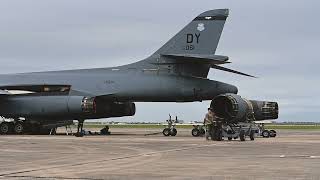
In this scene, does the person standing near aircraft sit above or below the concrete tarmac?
above

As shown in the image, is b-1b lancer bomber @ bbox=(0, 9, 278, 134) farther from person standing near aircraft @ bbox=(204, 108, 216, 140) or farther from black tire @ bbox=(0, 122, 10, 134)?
person standing near aircraft @ bbox=(204, 108, 216, 140)

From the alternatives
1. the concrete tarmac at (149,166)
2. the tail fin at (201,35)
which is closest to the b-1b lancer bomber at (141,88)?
the tail fin at (201,35)

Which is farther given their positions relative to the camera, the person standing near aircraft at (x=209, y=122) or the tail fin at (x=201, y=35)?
the tail fin at (x=201, y=35)

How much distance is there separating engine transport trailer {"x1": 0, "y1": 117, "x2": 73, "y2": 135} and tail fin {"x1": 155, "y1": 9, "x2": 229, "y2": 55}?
9851mm

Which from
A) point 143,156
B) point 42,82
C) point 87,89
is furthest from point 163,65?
point 143,156

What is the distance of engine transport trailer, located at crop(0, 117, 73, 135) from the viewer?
123 feet

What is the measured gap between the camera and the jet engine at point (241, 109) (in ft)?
106

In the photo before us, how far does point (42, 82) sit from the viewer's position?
124 ft

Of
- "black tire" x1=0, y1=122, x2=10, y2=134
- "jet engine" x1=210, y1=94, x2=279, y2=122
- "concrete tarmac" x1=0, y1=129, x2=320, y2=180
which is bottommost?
"concrete tarmac" x1=0, y1=129, x2=320, y2=180

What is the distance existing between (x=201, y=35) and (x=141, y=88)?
511cm

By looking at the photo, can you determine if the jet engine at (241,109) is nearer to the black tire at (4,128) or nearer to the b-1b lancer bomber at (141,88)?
the b-1b lancer bomber at (141,88)

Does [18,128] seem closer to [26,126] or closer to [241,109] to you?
[26,126]

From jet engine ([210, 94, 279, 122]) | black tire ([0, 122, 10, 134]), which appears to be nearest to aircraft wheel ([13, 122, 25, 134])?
black tire ([0, 122, 10, 134])

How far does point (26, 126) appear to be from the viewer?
38.2 metres
